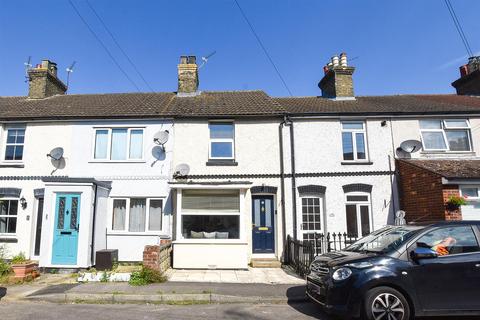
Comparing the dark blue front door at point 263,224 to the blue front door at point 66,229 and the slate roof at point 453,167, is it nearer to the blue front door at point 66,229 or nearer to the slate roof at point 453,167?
the slate roof at point 453,167

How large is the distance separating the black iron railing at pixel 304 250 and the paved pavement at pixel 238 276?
1.21 feet

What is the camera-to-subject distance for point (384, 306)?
5328 millimetres

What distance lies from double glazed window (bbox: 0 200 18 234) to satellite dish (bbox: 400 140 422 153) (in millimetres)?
14250

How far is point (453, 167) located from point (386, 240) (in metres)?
6.75

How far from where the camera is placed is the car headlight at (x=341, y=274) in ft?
18.3

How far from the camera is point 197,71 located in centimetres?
1573

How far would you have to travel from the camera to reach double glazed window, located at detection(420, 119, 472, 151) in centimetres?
1284

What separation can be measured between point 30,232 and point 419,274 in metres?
12.1

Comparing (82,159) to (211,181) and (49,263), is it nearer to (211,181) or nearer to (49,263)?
(49,263)

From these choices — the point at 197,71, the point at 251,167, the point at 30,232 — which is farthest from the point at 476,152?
the point at 30,232

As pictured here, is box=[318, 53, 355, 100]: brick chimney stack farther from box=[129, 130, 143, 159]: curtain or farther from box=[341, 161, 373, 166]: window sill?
box=[129, 130, 143, 159]: curtain

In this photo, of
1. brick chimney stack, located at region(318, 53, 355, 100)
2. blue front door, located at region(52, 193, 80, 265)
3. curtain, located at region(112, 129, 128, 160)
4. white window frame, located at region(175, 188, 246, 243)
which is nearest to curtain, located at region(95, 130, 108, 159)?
curtain, located at region(112, 129, 128, 160)

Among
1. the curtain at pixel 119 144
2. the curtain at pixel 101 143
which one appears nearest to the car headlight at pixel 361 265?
the curtain at pixel 119 144

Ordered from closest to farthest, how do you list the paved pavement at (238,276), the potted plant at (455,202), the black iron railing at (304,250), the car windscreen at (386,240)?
the car windscreen at (386,240), the paved pavement at (238,276), the black iron railing at (304,250), the potted plant at (455,202)
